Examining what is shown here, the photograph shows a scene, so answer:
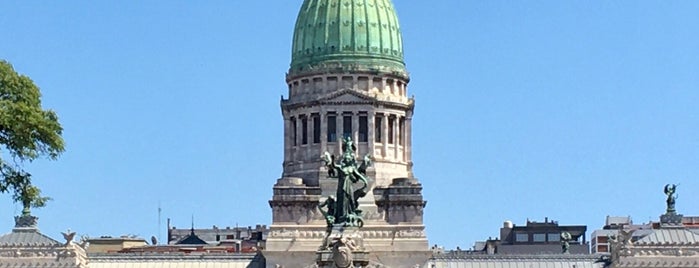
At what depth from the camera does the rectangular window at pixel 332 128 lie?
160500mm

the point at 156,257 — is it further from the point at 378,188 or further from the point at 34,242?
the point at 378,188

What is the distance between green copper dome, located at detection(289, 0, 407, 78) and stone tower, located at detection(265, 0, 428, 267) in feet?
0.30

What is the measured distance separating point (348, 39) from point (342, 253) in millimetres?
69278

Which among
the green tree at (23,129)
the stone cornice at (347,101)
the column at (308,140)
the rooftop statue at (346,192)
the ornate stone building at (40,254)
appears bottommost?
the green tree at (23,129)

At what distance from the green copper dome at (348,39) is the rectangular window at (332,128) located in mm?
4601

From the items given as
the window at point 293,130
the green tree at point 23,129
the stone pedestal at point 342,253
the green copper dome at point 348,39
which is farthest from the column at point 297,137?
the green tree at point 23,129

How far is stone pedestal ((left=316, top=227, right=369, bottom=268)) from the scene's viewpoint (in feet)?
311

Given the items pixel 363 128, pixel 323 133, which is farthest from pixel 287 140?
pixel 363 128

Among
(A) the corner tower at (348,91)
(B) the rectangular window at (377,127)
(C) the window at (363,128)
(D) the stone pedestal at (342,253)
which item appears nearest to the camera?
(D) the stone pedestal at (342,253)

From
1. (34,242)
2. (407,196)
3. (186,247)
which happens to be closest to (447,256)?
(407,196)

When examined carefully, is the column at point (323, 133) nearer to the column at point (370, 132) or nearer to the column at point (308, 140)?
the column at point (308, 140)

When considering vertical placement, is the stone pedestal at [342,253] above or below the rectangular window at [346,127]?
below

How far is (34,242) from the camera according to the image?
144375 millimetres

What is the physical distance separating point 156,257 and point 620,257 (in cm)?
3979
